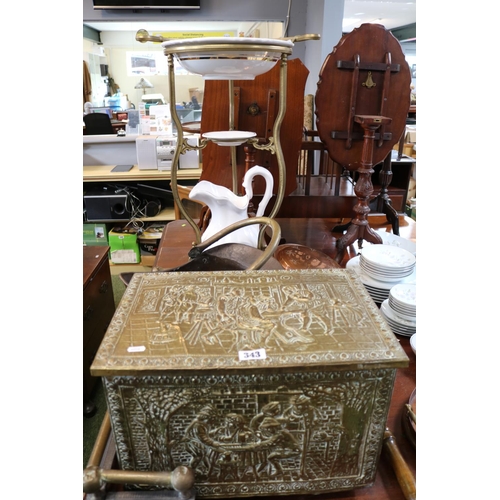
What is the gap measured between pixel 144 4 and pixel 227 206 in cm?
272


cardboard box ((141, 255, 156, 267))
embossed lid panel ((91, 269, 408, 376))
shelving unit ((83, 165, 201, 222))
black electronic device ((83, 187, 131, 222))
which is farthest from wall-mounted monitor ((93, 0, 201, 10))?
embossed lid panel ((91, 269, 408, 376))

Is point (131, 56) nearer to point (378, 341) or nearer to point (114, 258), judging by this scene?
point (114, 258)

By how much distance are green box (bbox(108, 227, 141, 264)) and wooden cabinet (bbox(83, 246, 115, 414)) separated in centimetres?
97

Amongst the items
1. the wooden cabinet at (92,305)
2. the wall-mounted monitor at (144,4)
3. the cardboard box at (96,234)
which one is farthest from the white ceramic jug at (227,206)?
the wall-mounted monitor at (144,4)

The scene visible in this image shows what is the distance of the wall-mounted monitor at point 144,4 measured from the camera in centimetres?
298

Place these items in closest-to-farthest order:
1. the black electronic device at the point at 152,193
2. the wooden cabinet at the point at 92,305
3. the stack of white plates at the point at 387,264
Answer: the stack of white plates at the point at 387,264
the wooden cabinet at the point at 92,305
the black electronic device at the point at 152,193

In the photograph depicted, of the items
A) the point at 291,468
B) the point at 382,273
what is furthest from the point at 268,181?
the point at 291,468

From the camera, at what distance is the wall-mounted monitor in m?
2.98

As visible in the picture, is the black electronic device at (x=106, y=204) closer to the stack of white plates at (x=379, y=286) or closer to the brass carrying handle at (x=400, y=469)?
the stack of white plates at (x=379, y=286)

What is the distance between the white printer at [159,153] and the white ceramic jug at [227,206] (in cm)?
140

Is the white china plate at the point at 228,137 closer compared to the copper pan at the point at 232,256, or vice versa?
the copper pan at the point at 232,256

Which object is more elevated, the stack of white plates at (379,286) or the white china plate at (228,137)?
the white china plate at (228,137)

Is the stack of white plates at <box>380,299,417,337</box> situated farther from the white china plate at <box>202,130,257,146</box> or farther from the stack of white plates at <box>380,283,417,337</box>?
the white china plate at <box>202,130,257,146</box>

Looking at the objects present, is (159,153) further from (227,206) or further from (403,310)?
(403,310)
